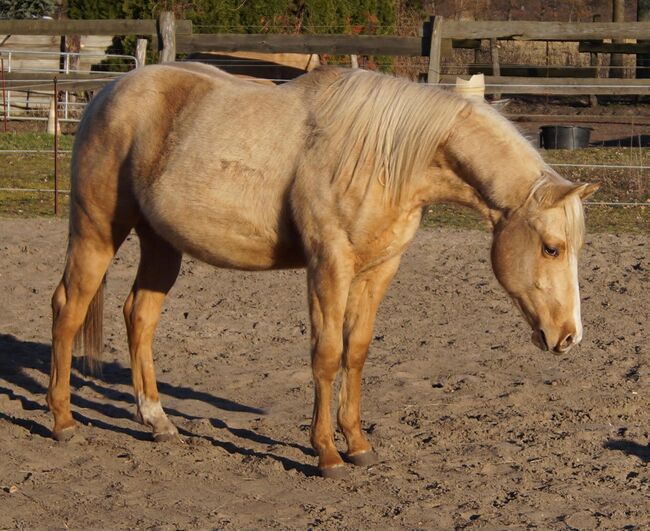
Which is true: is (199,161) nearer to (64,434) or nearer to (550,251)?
(64,434)

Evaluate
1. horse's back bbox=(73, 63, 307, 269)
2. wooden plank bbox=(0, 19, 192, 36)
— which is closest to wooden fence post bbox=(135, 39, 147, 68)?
wooden plank bbox=(0, 19, 192, 36)

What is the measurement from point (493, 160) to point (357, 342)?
103 cm

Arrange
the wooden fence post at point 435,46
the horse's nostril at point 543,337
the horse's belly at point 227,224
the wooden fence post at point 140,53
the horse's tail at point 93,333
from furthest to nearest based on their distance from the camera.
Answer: the wooden fence post at point 140,53
the wooden fence post at point 435,46
the horse's tail at point 93,333
the horse's belly at point 227,224
the horse's nostril at point 543,337

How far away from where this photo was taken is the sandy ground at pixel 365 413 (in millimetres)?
4125

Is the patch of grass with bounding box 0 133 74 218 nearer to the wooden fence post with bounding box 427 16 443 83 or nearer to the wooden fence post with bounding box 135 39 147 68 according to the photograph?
the wooden fence post with bounding box 135 39 147 68

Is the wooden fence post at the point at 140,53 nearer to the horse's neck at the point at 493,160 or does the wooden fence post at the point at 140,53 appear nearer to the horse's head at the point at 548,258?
the horse's neck at the point at 493,160

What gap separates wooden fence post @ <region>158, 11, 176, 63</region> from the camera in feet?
41.2

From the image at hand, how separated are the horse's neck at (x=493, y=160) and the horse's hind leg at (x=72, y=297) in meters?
1.73

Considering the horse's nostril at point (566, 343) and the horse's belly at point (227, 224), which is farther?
the horse's belly at point (227, 224)

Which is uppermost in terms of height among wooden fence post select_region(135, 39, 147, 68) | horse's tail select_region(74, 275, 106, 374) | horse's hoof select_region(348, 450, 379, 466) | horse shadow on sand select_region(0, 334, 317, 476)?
wooden fence post select_region(135, 39, 147, 68)

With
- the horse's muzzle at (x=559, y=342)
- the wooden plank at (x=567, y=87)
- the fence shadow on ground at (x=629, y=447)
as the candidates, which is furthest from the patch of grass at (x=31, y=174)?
the horse's muzzle at (x=559, y=342)

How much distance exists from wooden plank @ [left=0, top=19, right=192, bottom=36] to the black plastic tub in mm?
4997

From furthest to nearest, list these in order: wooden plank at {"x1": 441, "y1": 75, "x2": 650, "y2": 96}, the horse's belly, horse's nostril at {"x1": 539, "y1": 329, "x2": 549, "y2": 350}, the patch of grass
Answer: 1. wooden plank at {"x1": 441, "y1": 75, "x2": 650, "y2": 96}
2. the patch of grass
3. the horse's belly
4. horse's nostril at {"x1": 539, "y1": 329, "x2": 549, "y2": 350}

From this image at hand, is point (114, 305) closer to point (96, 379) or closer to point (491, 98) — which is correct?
point (96, 379)
